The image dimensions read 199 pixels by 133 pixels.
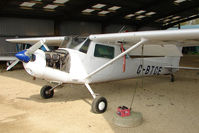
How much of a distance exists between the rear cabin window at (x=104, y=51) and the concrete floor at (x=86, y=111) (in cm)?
153

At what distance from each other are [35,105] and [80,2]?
473 inches

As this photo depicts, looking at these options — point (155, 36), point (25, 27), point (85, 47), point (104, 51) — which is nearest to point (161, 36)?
point (155, 36)

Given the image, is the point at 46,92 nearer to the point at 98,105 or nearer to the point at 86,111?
the point at 86,111

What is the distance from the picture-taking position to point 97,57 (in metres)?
5.62

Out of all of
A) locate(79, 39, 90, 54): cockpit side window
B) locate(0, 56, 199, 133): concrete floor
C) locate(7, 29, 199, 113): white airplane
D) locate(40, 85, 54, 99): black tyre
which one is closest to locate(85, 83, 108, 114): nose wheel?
locate(7, 29, 199, 113): white airplane

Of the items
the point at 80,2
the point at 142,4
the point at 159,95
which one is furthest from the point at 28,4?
the point at 159,95

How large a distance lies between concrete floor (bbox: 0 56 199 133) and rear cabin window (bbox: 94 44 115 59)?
1533 mm

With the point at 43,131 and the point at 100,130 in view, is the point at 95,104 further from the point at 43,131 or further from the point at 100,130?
the point at 43,131

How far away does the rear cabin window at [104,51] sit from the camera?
18.4 ft

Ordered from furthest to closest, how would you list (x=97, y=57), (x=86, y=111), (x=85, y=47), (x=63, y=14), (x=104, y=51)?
(x=63, y=14), (x=104, y=51), (x=97, y=57), (x=85, y=47), (x=86, y=111)

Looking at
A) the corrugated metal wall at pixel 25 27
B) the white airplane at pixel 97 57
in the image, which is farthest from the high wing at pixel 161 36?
the corrugated metal wall at pixel 25 27

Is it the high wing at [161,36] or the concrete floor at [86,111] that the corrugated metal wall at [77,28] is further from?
the high wing at [161,36]

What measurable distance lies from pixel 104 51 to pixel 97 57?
357 millimetres

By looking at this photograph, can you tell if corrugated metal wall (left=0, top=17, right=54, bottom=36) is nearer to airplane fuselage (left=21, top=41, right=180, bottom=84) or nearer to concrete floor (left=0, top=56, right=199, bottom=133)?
concrete floor (left=0, top=56, right=199, bottom=133)
